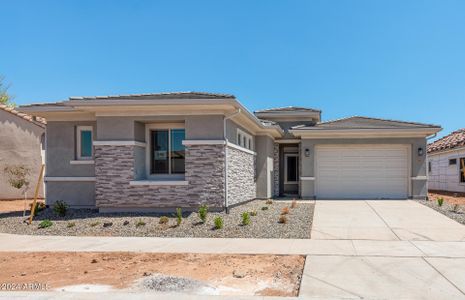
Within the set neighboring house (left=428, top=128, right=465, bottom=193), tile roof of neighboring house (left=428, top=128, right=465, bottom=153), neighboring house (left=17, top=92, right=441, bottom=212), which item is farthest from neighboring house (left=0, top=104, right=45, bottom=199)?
tile roof of neighboring house (left=428, top=128, right=465, bottom=153)

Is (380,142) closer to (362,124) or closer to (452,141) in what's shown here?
(362,124)

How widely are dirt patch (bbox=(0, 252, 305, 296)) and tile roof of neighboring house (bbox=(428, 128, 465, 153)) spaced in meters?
18.7

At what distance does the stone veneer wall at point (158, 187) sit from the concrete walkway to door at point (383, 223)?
3.50m

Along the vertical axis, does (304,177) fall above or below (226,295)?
above

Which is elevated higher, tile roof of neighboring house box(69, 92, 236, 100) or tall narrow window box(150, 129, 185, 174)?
tile roof of neighboring house box(69, 92, 236, 100)

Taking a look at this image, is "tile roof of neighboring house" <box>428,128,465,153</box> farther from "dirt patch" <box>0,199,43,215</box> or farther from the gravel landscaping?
"dirt patch" <box>0,199,43,215</box>

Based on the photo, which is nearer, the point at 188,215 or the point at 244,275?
the point at 244,275

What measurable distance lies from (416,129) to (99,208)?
13900 millimetres

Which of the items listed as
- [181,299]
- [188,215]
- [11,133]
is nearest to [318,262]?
[181,299]

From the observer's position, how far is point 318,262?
7637 mm

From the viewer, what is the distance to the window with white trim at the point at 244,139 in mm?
16062

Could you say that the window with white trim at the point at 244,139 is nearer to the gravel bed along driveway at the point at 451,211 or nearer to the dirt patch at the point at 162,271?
the gravel bed along driveway at the point at 451,211

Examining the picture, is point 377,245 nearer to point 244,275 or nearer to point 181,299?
point 244,275

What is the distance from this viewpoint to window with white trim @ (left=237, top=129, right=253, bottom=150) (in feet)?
52.7
